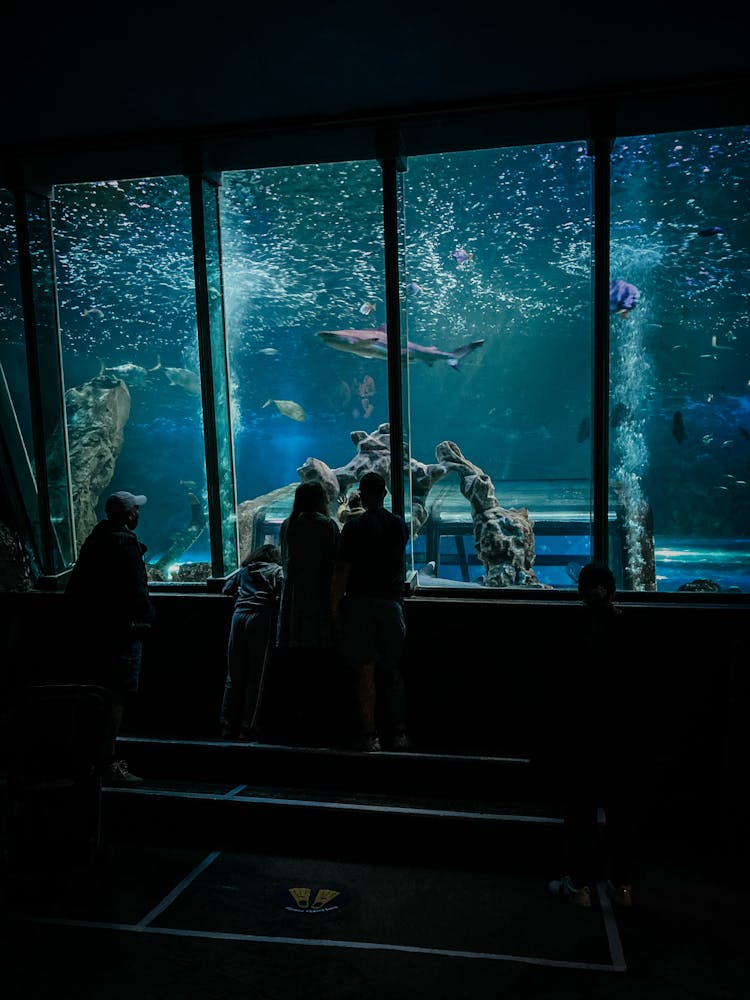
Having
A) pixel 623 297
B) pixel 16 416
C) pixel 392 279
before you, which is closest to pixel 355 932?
pixel 392 279

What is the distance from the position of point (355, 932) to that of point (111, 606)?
2160 mm

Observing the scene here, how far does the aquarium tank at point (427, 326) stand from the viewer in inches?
195

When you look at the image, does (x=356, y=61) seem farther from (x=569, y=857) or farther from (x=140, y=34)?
(x=569, y=857)

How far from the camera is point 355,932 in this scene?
291cm

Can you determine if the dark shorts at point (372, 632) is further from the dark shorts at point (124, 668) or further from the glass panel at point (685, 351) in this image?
the glass panel at point (685, 351)

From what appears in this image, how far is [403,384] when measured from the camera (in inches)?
186

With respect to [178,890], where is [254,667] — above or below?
above

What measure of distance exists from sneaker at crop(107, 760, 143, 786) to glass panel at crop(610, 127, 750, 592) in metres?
Result: 3.54

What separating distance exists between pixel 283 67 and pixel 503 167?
26.6ft

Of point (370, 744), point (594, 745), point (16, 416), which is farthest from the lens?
point (16, 416)

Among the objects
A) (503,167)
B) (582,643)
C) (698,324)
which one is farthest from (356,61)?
(698,324)

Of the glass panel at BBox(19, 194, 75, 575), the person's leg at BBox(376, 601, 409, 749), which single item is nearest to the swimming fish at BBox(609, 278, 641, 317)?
the person's leg at BBox(376, 601, 409, 749)

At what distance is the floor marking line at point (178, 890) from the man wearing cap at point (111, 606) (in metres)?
0.86

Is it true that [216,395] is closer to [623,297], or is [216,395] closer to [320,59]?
[320,59]
